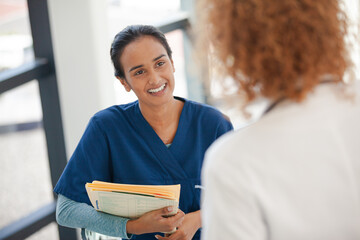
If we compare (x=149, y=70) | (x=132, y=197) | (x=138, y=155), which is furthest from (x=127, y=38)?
(x=132, y=197)

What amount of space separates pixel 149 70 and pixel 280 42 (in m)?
0.82

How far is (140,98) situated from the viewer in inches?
61.4

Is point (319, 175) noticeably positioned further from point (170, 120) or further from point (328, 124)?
point (170, 120)

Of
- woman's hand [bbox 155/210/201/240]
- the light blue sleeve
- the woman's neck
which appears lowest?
woman's hand [bbox 155/210/201/240]

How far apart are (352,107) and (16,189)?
2498 mm

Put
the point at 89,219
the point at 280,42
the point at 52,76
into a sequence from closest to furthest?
the point at 280,42, the point at 89,219, the point at 52,76

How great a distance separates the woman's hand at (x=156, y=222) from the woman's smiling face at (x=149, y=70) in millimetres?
414

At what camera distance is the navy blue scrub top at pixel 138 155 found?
1513 mm

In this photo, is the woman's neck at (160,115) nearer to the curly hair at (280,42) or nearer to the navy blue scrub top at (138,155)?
the navy blue scrub top at (138,155)

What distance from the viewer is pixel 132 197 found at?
1253 millimetres

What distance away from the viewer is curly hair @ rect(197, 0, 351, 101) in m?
0.74

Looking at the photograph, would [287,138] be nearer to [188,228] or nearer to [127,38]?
[188,228]

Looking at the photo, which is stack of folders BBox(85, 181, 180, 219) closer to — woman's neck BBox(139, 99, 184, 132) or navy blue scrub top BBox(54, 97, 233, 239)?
navy blue scrub top BBox(54, 97, 233, 239)

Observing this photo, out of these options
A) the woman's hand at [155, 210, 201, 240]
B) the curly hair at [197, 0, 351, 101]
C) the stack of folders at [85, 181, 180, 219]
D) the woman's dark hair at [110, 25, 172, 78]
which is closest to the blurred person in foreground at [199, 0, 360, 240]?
the curly hair at [197, 0, 351, 101]
